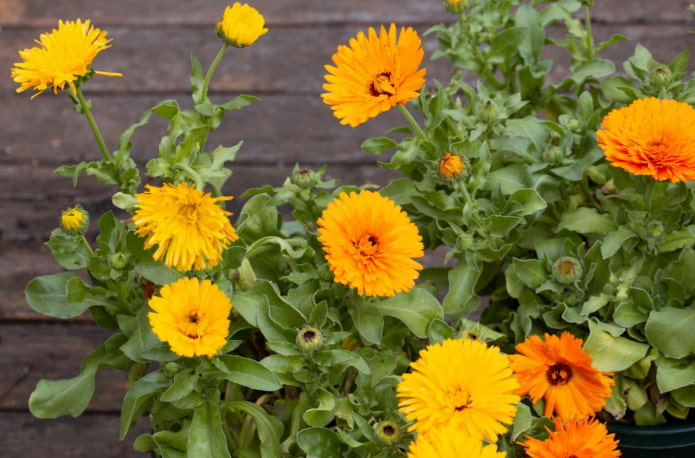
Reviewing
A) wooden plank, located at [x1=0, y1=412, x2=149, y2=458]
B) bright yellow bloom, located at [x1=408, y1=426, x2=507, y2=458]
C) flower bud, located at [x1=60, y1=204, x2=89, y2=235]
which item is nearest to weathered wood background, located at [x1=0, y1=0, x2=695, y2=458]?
wooden plank, located at [x1=0, y1=412, x2=149, y2=458]

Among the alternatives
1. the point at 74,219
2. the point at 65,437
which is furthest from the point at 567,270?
the point at 65,437

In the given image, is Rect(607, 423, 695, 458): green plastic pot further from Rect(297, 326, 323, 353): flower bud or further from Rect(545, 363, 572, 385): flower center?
Rect(297, 326, 323, 353): flower bud

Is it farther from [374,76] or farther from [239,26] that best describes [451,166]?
[239,26]

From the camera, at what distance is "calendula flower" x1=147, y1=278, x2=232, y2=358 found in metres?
0.83

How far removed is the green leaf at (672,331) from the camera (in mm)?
997

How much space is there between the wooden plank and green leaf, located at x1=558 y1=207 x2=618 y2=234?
2.67 feet

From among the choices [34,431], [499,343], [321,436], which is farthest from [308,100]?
[321,436]

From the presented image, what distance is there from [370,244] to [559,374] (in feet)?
0.88

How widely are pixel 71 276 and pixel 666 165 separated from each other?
0.64m

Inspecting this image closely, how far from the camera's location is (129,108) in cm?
205

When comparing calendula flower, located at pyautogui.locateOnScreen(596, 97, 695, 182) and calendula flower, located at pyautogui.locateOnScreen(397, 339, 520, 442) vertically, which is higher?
calendula flower, located at pyautogui.locateOnScreen(596, 97, 695, 182)

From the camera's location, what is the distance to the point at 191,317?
2.80ft

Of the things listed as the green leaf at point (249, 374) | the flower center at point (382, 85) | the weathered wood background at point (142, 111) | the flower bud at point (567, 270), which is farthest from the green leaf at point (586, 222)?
the weathered wood background at point (142, 111)

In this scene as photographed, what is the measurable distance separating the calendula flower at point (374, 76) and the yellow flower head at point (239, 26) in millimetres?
97
